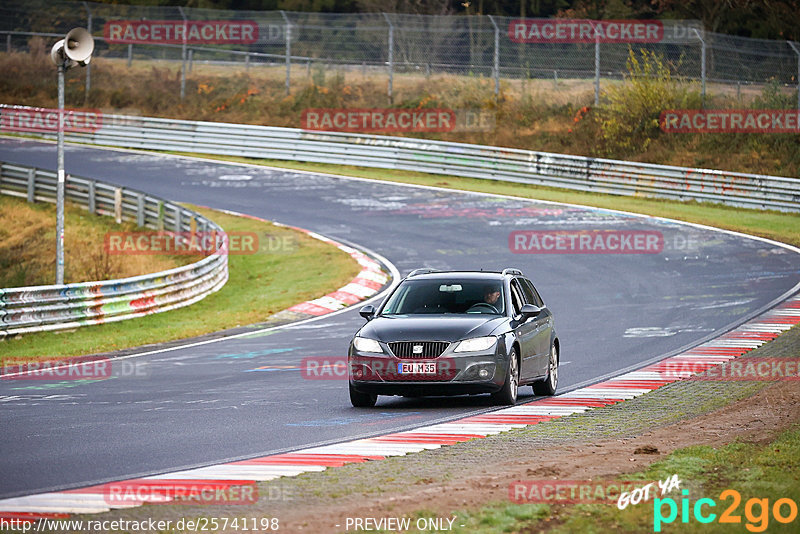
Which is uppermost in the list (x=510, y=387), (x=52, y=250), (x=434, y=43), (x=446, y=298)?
(x=434, y=43)

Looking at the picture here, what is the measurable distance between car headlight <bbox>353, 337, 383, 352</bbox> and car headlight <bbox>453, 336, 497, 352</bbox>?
0.87m

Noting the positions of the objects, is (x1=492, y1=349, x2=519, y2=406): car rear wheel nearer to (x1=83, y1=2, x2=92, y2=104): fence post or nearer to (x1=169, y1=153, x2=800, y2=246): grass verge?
(x1=169, y1=153, x2=800, y2=246): grass verge

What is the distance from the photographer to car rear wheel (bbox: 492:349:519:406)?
42.2ft

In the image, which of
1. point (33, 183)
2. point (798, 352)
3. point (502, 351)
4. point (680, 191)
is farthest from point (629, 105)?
point (502, 351)

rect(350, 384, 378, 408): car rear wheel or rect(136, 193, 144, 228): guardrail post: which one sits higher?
rect(350, 384, 378, 408): car rear wheel

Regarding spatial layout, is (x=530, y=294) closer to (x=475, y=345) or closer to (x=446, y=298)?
(x=446, y=298)

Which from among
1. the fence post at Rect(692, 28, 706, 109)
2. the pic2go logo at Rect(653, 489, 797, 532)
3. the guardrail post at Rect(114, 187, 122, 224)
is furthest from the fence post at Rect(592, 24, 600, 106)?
the pic2go logo at Rect(653, 489, 797, 532)

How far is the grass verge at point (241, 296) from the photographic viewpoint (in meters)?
20.0

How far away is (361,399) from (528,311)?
2254 mm

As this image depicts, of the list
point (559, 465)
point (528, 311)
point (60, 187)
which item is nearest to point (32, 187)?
point (60, 187)

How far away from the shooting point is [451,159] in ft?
136

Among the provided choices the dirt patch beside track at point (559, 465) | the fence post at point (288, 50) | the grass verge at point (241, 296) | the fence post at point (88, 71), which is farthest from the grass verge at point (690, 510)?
the fence post at point (88, 71)

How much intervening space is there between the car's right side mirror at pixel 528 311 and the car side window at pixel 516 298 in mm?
69

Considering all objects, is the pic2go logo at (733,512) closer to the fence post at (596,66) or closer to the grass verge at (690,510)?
the grass verge at (690,510)
